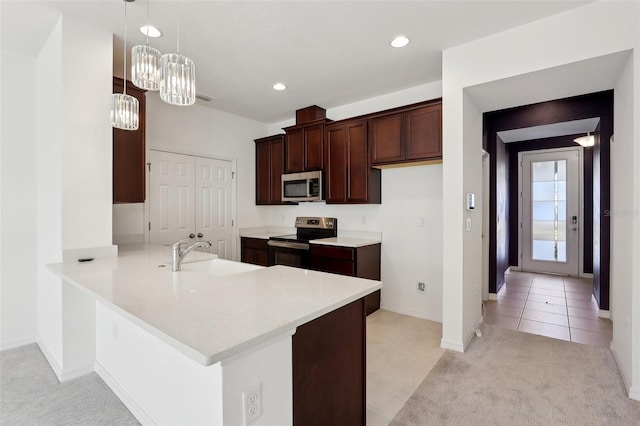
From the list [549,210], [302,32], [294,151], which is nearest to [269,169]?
[294,151]

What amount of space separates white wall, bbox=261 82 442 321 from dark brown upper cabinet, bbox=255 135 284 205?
48.3 inches

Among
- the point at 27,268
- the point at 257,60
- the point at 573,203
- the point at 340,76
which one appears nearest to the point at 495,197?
the point at 573,203

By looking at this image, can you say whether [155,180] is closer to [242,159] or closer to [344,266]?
[242,159]

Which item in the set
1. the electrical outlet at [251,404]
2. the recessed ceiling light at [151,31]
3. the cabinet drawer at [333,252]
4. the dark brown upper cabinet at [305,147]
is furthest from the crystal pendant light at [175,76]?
the dark brown upper cabinet at [305,147]

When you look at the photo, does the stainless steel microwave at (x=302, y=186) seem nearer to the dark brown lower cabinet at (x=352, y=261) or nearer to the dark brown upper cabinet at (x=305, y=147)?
the dark brown upper cabinet at (x=305, y=147)

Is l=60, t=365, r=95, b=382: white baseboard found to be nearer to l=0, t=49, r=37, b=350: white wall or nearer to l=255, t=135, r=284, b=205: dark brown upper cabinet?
l=0, t=49, r=37, b=350: white wall

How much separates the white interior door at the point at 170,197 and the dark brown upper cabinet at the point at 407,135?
2.50 m

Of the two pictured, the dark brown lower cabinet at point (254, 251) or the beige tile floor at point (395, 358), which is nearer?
the beige tile floor at point (395, 358)

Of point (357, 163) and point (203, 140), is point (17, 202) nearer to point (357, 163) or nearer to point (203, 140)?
point (203, 140)

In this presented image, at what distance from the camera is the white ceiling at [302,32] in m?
2.22

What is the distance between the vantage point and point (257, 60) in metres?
3.02

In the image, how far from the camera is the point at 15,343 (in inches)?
113

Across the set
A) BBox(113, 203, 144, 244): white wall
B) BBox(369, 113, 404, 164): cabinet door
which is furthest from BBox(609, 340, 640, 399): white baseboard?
BBox(113, 203, 144, 244): white wall

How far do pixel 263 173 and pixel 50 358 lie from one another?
336 centimetres
